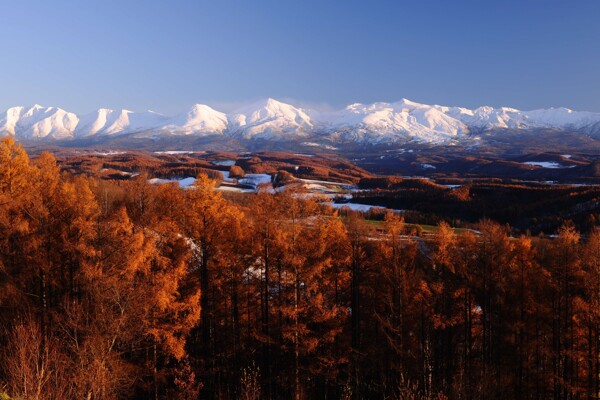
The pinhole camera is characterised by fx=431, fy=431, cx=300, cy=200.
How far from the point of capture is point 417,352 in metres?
31.5

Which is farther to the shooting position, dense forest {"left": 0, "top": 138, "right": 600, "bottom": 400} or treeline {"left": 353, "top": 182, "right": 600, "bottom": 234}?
treeline {"left": 353, "top": 182, "right": 600, "bottom": 234}

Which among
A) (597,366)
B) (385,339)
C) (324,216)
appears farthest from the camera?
(385,339)

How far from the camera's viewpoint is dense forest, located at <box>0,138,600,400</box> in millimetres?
24031

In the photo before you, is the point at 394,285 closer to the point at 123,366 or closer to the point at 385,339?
Result: the point at 385,339

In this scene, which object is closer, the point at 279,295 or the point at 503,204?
the point at 279,295

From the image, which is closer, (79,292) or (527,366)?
(79,292)

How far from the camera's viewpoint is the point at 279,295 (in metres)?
27.3

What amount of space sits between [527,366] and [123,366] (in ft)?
89.8

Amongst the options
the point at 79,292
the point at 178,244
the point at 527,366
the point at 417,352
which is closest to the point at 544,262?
the point at 527,366

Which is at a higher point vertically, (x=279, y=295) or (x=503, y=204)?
(x=279, y=295)

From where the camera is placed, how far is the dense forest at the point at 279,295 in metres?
24.0

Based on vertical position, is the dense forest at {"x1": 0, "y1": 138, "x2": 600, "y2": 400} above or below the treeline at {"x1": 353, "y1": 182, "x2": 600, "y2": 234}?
above

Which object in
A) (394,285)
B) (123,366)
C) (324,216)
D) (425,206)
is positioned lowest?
(425,206)

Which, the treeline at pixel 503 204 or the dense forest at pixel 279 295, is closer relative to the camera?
the dense forest at pixel 279 295
